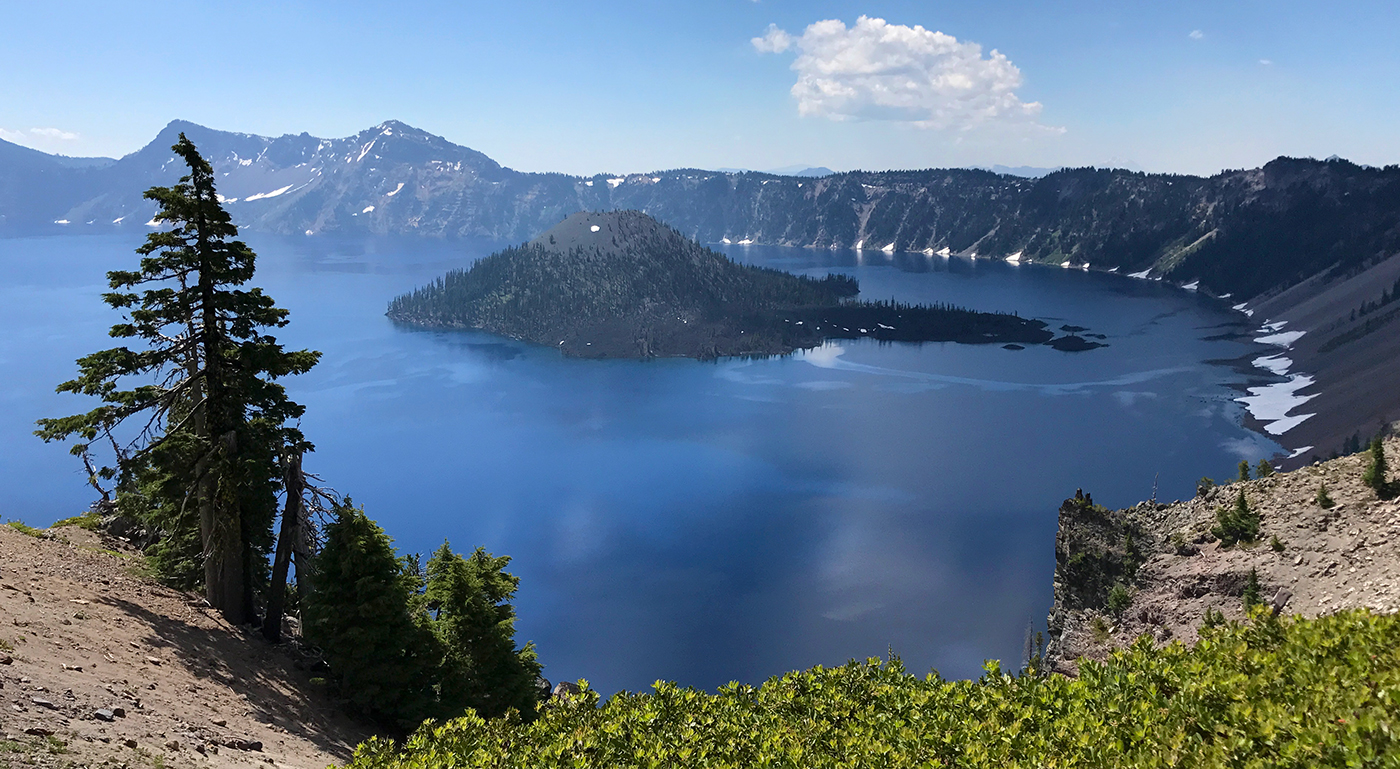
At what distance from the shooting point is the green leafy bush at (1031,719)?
1441cm

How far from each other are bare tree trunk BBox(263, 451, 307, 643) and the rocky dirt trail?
3.22 feet

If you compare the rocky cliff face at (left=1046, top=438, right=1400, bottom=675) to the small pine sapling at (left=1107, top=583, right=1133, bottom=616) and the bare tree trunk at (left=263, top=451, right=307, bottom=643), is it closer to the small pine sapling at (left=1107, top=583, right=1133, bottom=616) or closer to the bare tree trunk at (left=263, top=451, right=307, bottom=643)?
the small pine sapling at (left=1107, top=583, right=1133, bottom=616)

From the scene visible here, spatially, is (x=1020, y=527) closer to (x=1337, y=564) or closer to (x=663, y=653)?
(x=663, y=653)

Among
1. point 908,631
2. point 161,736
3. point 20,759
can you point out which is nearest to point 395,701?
point 161,736

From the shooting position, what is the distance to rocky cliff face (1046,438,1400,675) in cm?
3769

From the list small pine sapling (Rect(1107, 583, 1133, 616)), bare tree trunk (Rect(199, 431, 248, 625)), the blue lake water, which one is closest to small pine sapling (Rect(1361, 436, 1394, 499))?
small pine sapling (Rect(1107, 583, 1133, 616))

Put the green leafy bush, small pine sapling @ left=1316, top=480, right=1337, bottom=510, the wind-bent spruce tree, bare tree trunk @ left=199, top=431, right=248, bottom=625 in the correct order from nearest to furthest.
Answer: the green leafy bush, the wind-bent spruce tree, bare tree trunk @ left=199, top=431, right=248, bottom=625, small pine sapling @ left=1316, top=480, right=1337, bottom=510

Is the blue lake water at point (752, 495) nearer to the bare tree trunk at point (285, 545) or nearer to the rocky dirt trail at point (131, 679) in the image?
the bare tree trunk at point (285, 545)

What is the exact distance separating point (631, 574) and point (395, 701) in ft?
238

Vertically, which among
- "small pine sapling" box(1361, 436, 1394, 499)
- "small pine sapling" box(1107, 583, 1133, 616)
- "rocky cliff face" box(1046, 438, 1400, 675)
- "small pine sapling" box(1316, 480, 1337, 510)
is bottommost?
"small pine sapling" box(1107, 583, 1133, 616)

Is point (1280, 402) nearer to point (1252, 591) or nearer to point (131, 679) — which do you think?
point (1252, 591)

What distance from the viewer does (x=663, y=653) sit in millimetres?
85688

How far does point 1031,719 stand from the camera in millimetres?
19406

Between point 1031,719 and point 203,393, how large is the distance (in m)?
34.6
